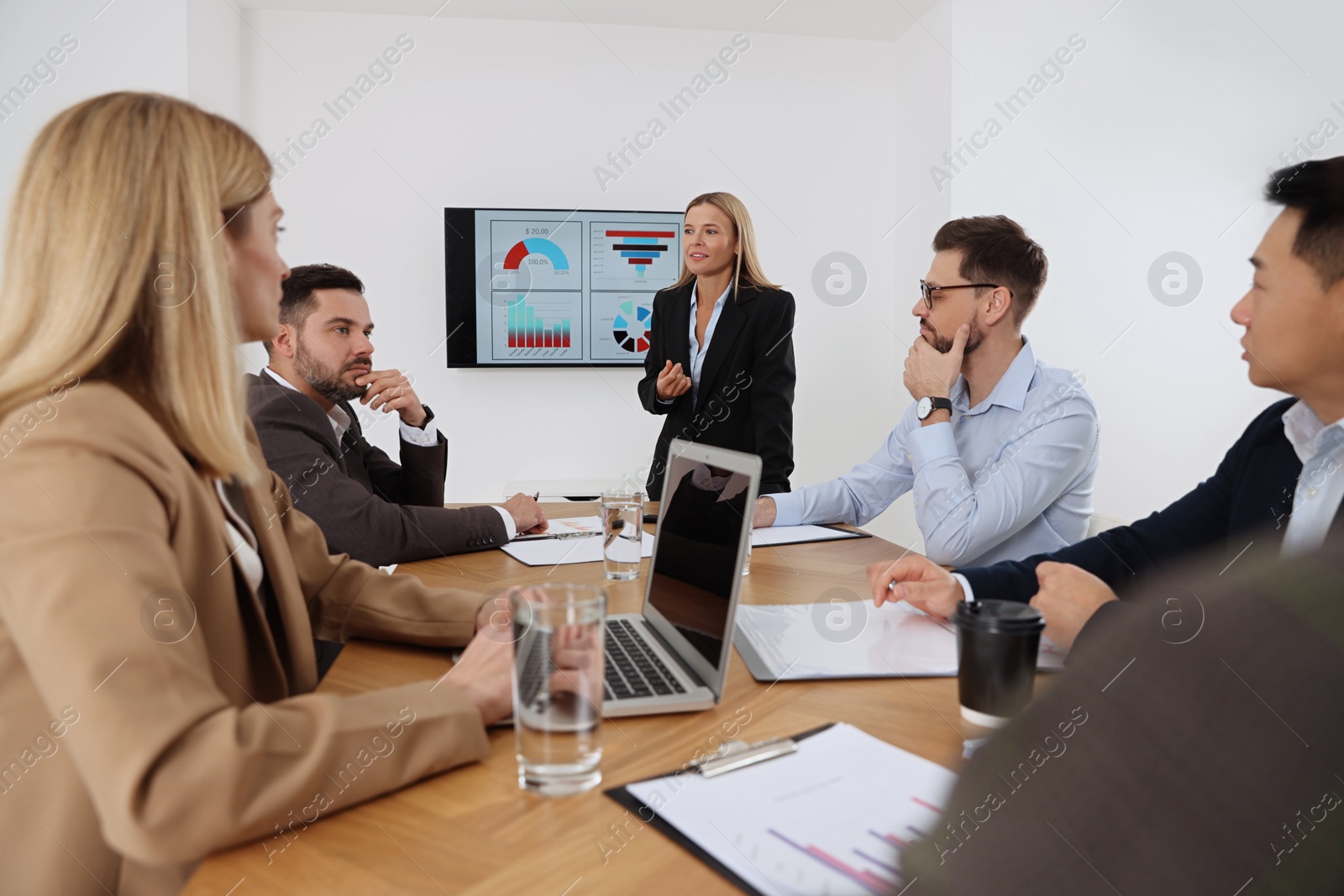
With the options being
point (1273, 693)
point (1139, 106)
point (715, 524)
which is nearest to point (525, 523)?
point (715, 524)

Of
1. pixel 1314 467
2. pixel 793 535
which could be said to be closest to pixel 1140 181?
pixel 793 535

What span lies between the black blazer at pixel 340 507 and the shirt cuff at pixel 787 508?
0.67m

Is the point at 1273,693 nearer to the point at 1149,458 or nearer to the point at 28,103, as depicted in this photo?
the point at 1149,458

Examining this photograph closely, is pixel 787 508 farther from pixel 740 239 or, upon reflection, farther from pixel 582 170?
pixel 582 170

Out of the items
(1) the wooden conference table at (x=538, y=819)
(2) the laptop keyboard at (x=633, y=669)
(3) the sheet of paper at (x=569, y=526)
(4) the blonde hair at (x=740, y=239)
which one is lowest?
(3) the sheet of paper at (x=569, y=526)

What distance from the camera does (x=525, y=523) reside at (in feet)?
6.72

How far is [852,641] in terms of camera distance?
46.4 inches

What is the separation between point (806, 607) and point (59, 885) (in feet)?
3.14

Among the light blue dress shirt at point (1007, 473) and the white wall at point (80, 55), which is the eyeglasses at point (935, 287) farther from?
the white wall at point (80, 55)

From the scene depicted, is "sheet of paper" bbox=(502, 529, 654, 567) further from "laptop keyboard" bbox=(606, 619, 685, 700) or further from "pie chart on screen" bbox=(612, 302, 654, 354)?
"pie chart on screen" bbox=(612, 302, 654, 354)

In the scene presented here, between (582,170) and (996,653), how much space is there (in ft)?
12.9

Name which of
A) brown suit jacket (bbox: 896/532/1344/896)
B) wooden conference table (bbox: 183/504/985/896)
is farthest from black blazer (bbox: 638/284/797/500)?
brown suit jacket (bbox: 896/532/1344/896)

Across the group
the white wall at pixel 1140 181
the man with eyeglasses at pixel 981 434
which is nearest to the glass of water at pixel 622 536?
the man with eyeglasses at pixel 981 434

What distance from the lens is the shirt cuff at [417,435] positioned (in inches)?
98.3
